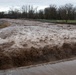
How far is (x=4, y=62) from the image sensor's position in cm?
814

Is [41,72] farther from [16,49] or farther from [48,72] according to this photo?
[16,49]

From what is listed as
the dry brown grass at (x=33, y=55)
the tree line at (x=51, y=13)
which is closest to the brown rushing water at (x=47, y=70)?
the dry brown grass at (x=33, y=55)

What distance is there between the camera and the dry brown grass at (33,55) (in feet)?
27.2

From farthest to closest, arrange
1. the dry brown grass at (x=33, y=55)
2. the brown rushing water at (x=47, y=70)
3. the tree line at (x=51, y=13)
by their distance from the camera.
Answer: the tree line at (x=51, y=13), the dry brown grass at (x=33, y=55), the brown rushing water at (x=47, y=70)

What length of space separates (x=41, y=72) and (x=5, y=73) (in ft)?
3.96

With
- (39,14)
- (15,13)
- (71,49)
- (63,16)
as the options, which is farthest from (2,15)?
(71,49)

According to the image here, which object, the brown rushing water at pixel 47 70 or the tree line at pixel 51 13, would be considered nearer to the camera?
the brown rushing water at pixel 47 70

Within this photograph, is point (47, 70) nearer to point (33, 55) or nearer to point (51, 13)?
point (33, 55)

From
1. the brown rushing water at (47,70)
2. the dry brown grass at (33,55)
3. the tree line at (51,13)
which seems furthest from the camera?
the tree line at (51,13)

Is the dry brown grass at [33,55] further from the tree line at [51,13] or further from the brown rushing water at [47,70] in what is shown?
the tree line at [51,13]

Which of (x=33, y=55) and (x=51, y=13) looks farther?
(x=51, y=13)

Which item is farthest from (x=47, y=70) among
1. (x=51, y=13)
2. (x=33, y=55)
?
(x=51, y=13)

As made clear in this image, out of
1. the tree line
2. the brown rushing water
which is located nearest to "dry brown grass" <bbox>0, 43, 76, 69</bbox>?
the brown rushing water

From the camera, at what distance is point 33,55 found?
9.09m
